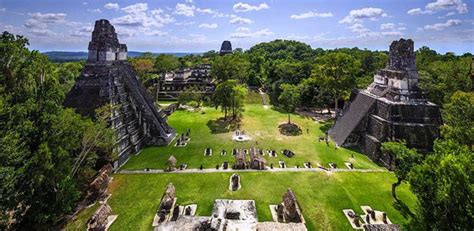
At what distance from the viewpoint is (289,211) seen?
50.6 feet

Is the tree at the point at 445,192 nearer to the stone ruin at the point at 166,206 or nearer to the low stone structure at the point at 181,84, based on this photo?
the stone ruin at the point at 166,206

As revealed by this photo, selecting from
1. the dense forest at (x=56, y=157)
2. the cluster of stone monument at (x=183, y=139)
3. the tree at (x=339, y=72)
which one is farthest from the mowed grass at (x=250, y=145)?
the tree at (x=339, y=72)

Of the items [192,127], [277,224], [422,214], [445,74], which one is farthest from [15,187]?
[445,74]

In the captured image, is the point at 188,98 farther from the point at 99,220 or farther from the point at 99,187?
the point at 99,220

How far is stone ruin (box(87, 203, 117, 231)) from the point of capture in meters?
14.0

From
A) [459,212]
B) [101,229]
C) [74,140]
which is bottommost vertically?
[101,229]

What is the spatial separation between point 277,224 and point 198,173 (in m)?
9.17

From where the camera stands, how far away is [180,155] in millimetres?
25016

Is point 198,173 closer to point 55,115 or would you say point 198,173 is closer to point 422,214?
point 55,115

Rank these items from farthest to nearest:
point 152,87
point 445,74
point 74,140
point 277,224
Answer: point 152,87 < point 445,74 < point 74,140 < point 277,224

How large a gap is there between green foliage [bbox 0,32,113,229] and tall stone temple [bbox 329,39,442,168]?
24838mm

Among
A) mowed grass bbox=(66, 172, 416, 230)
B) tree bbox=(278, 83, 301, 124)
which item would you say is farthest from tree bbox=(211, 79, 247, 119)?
mowed grass bbox=(66, 172, 416, 230)

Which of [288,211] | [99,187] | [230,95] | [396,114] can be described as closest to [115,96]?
[99,187]

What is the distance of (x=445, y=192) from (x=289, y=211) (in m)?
7.96
